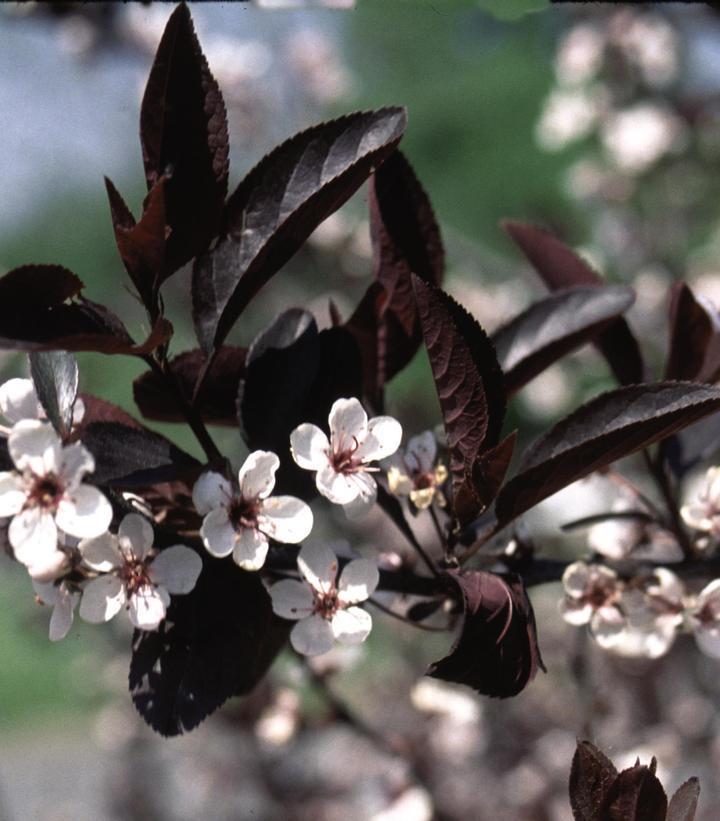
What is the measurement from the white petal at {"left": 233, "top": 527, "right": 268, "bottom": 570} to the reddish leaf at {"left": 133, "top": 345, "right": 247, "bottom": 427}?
0.15 metres

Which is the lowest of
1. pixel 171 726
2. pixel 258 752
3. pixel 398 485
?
pixel 258 752

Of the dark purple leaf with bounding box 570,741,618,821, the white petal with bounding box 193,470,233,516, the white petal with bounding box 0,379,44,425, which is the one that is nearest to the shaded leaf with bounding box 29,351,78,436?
the white petal with bounding box 0,379,44,425

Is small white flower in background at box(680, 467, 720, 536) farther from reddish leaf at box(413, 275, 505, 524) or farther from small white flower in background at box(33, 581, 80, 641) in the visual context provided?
small white flower in background at box(33, 581, 80, 641)

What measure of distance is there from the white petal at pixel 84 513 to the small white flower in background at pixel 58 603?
0.08 m

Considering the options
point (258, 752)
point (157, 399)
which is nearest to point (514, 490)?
point (157, 399)

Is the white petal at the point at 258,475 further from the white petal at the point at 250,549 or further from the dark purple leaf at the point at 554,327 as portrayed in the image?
the dark purple leaf at the point at 554,327

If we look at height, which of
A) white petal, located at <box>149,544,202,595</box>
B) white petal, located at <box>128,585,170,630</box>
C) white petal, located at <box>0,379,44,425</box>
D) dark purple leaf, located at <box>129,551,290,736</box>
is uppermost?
white petal, located at <box>0,379,44,425</box>

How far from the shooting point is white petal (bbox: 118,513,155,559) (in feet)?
2.60

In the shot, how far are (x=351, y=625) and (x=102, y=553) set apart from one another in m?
0.21

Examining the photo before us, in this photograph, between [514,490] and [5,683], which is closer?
[514,490]

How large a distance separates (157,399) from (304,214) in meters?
0.25

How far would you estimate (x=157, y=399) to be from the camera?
3.17 feet

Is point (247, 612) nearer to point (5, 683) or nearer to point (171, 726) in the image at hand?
point (171, 726)

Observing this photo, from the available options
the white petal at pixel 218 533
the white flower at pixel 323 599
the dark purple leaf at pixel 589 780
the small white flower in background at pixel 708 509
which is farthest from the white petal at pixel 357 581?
the small white flower in background at pixel 708 509
